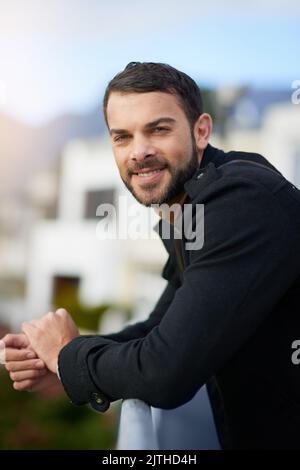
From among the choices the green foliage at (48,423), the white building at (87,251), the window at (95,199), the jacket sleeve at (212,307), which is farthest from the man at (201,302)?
the window at (95,199)

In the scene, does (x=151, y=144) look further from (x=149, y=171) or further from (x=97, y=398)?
(x=97, y=398)

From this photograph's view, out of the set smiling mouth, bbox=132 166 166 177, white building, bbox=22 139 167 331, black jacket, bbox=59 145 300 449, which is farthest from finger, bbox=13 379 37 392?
white building, bbox=22 139 167 331

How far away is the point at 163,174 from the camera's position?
163 centimetres

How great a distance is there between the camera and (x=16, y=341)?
1.73 m

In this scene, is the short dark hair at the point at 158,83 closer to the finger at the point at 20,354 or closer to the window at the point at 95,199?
the finger at the point at 20,354

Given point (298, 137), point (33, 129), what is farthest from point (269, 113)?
point (33, 129)

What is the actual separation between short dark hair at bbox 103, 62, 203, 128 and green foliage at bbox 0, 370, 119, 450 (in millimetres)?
7311

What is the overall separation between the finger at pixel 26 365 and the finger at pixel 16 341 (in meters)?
0.05

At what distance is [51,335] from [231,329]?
1.71 ft

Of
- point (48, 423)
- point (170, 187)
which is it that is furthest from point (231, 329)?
point (48, 423)

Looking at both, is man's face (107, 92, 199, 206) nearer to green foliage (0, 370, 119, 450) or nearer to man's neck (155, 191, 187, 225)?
man's neck (155, 191, 187, 225)

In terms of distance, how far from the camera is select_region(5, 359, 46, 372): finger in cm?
167

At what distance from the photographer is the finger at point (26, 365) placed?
5.49ft
